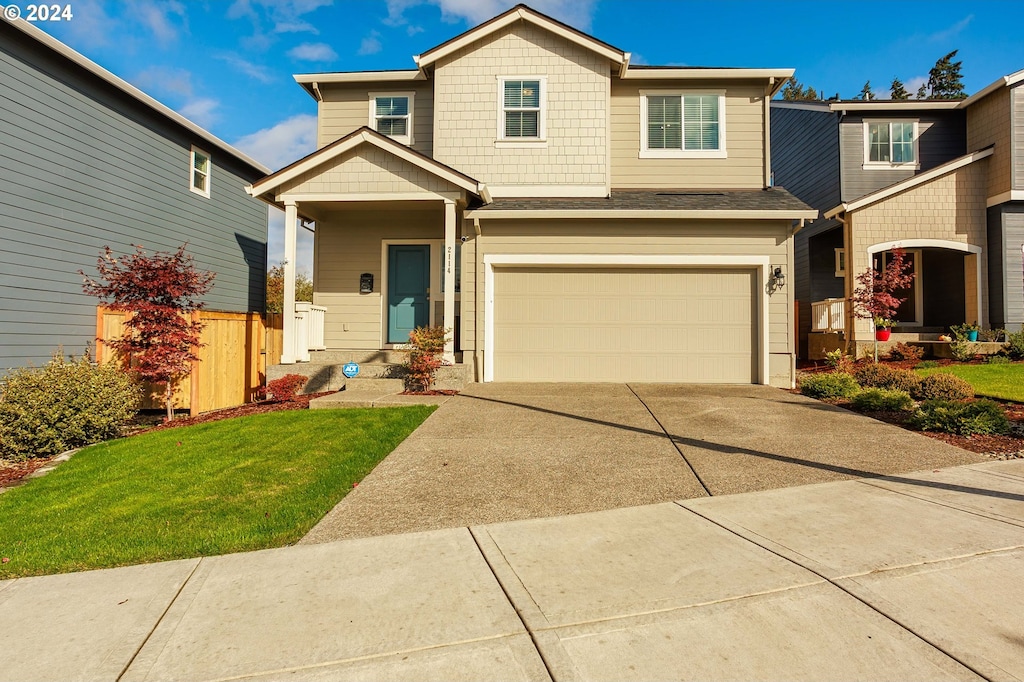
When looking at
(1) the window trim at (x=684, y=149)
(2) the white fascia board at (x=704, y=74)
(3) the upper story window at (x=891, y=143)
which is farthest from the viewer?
(3) the upper story window at (x=891, y=143)

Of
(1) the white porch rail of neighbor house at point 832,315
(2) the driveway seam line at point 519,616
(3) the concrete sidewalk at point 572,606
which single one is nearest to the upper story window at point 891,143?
(1) the white porch rail of neighbor house at point 832,315

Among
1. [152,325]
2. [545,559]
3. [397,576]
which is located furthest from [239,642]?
[152,325]

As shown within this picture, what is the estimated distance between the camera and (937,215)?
46.0 ft

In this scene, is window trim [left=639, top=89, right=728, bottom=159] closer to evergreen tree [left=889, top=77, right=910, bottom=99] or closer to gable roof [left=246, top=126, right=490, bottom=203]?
gable roof [left=246, top=126, right=490, bottom=203]

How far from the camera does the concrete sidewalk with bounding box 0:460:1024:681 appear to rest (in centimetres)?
239

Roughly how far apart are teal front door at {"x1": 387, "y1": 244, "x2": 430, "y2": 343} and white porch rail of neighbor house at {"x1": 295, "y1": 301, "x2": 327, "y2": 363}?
4.71 ft

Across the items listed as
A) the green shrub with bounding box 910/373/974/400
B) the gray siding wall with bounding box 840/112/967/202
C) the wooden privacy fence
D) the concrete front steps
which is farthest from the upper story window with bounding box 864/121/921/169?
the wooden privacy fence

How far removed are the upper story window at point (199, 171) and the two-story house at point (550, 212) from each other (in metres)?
3.57

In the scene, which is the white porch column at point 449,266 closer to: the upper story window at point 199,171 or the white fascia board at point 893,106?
the upper story window at point 199,171

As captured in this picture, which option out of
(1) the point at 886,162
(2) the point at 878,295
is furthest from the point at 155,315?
(1) the point at 886,162

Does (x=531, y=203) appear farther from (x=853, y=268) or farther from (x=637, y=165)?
(x=853, y=268)

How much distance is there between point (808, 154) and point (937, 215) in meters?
4.50

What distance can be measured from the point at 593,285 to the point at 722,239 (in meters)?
2.62

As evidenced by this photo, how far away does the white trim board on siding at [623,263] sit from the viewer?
10.6m
